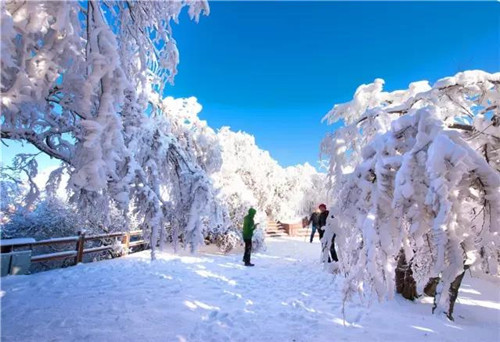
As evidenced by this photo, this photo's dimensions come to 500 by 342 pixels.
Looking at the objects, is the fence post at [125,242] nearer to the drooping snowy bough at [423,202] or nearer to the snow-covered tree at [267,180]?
the snow-covered tree at [267,180]

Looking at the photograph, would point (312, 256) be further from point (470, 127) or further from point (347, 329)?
point (470, 127)

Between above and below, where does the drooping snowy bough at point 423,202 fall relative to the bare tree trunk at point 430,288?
above

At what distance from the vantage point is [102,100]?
2.18 m

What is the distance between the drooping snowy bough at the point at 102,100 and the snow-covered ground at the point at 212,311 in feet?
3.76

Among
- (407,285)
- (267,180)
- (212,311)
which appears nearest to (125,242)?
(212,311)

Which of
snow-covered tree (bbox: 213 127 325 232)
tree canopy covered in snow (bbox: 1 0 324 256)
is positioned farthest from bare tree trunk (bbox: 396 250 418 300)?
snow-covered tree (bbox: 213 127 325 232)

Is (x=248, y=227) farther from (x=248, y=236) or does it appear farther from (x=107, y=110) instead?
(x=107, y=110)

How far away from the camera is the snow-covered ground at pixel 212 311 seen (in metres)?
3.66

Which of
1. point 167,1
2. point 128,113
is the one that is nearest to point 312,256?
point 128,113

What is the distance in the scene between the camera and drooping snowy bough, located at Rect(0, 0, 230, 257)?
78.5 inches

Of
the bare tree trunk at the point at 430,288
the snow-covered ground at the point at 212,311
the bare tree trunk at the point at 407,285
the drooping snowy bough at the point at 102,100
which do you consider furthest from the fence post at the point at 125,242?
the bare tree trunk at the point at 430,288

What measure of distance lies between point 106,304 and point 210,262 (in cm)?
438

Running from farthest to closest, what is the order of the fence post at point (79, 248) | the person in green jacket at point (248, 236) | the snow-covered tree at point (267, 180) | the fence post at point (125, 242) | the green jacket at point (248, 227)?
the snow-covered tree at point (267, 180)
the fence post at point (125, 242)
the green jacket at point (248, 227)
the person in green jacket at point (248, 236)
the fence post at point (79, 248)

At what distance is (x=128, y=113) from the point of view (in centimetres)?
435
